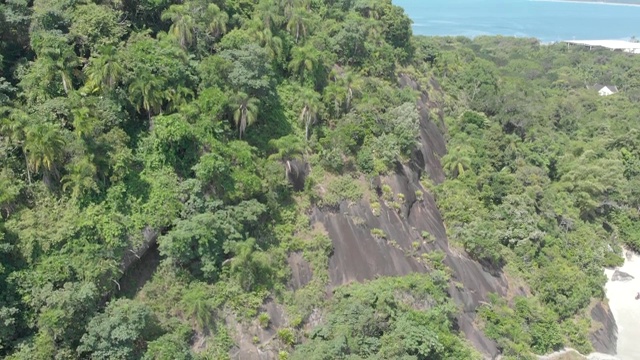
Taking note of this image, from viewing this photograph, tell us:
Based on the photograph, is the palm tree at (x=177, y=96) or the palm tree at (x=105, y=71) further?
the palm tree at (x=177, y=96)

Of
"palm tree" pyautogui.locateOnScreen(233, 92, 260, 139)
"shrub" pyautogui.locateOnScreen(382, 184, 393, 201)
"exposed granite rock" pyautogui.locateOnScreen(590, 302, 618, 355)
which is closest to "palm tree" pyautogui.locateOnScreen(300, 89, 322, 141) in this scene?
"palm tree" pyautogui.locateOnScreen(233, 92, 260, 139)

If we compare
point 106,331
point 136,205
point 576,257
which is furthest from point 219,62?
point 576,257

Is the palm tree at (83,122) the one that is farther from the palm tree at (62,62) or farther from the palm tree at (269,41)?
the palm tree at (269,41)

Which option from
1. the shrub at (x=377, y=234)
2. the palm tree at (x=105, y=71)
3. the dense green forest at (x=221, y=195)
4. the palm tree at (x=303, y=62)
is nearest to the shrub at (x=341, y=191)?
the dense green forest at (x=221, y=195)

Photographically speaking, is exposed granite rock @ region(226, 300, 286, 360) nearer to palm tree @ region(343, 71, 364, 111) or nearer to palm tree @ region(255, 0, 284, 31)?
palm tree @ region(343, 71, 364, 111)

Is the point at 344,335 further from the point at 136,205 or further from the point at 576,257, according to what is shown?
the point at 576,257

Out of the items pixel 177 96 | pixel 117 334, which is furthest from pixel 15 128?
pixel 117 334
